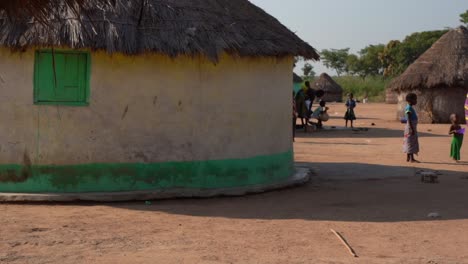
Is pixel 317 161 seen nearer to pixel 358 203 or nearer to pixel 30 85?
pixel 358 203

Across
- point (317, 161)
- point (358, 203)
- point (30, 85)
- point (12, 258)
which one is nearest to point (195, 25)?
point (30, 85)

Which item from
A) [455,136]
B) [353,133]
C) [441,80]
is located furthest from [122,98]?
[441,80]

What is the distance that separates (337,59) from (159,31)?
87435 millimetres

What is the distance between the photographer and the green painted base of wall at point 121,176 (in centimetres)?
873

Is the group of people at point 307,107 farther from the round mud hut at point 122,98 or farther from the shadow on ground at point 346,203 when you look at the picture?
the round mud hut at point 122,98

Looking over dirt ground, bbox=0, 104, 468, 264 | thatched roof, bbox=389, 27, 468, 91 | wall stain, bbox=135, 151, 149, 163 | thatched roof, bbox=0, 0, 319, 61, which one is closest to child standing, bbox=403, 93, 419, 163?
dirt ground, bbox=0, 104, 468, 264

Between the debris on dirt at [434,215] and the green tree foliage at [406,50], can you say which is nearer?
the debris on dirt at [434,215]

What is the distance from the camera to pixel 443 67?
25547 mm

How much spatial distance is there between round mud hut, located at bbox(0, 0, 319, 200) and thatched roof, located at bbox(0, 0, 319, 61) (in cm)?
1

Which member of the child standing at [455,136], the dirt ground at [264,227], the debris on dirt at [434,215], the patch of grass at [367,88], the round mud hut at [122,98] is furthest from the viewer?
the patch of grass at [367,88]

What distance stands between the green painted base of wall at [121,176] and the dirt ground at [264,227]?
361mm

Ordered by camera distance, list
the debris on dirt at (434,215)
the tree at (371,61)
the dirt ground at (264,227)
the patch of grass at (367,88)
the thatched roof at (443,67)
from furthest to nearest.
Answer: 1. the tree at (371,61)
2. the patch of grass at (367,88)
3. the thatched roof at (443,67)
4. the debris on dirt at (434,215)
5. the dirt ground at (264,227)

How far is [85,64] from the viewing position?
28.7 feet

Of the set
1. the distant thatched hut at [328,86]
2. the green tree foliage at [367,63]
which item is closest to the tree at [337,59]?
the green tree foliage at [367,63]
